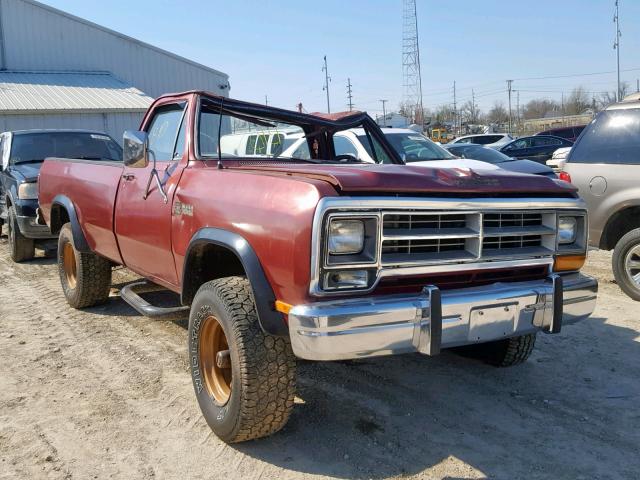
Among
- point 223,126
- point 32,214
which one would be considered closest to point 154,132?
point 223,126

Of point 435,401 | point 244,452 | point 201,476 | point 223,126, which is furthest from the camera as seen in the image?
point 223,126

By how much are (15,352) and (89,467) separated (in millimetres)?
2196

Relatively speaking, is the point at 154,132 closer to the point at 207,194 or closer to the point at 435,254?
the point at 207,194

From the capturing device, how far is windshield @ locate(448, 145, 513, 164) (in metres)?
13.6

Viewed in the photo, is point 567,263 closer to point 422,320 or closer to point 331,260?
point 422,320

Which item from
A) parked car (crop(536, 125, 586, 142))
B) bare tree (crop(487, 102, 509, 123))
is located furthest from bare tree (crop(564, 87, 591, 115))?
parked car (crop(536, 125, 586, 142))

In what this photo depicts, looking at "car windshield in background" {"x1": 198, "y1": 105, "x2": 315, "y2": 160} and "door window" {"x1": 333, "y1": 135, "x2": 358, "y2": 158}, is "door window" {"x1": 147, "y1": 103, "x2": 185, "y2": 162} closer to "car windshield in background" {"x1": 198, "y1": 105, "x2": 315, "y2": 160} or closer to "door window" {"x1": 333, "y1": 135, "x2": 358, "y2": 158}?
"car windshield in background" {"x1": 198, "y1": 105, "x2": 315, "y2": 160}

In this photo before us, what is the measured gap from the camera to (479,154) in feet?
46.1

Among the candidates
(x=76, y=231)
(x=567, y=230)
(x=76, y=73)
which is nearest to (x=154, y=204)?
(x=76, y=231)

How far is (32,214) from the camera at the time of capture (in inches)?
326

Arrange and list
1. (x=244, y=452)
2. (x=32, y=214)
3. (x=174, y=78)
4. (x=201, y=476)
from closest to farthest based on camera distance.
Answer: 1. (x=201, y=476)
2. (x=244, y=452)
3. (x=32, y=214)
4. (x=174, y=78)

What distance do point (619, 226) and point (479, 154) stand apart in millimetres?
7874

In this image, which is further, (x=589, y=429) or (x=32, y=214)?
(x=32, y=214)

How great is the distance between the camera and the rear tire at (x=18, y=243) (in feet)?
28.3
